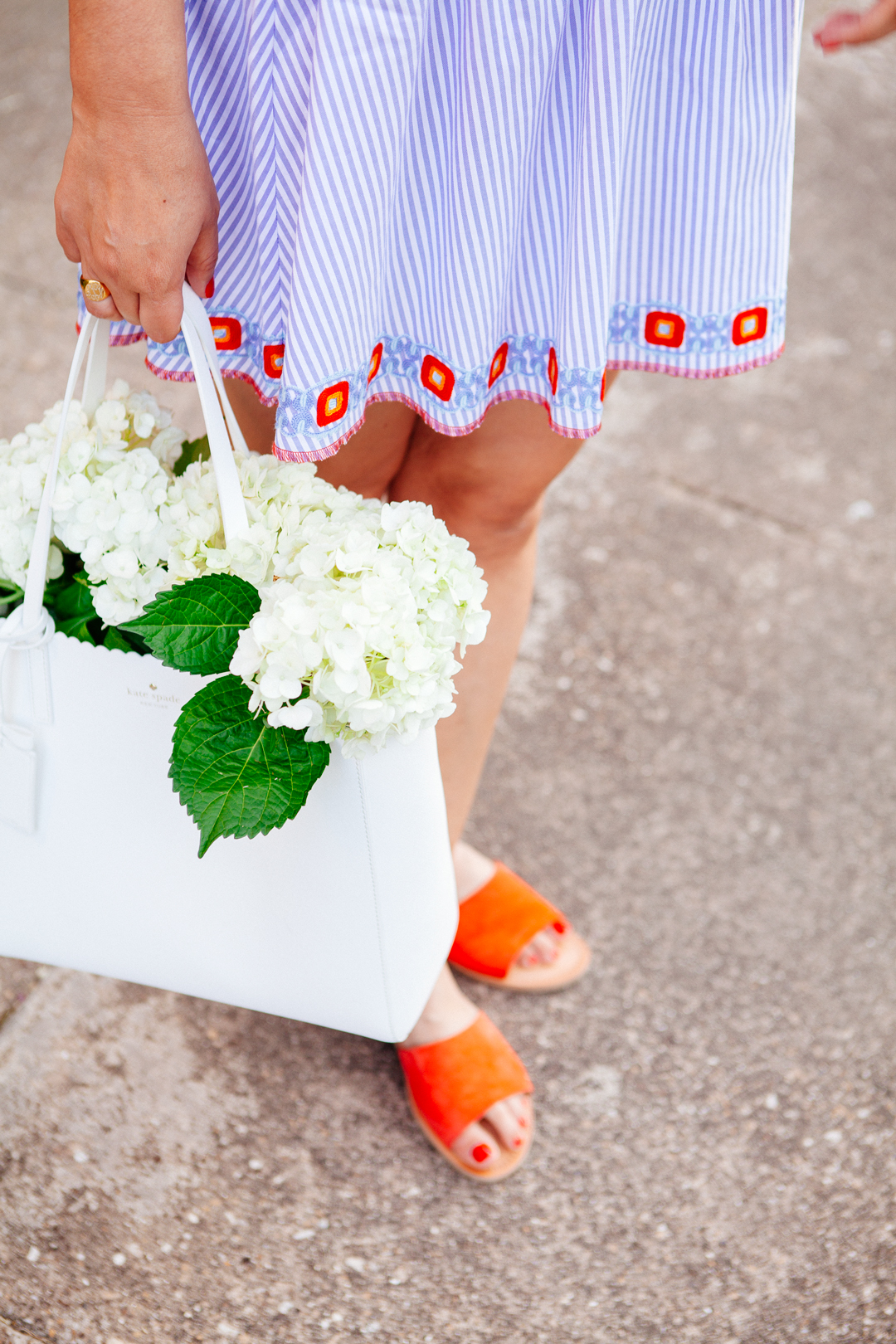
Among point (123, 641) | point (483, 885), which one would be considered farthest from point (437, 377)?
point (483, 885)

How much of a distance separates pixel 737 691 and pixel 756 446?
0.70m

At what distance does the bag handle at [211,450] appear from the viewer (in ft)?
2.87

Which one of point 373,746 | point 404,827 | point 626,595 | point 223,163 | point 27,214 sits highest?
point 223,163

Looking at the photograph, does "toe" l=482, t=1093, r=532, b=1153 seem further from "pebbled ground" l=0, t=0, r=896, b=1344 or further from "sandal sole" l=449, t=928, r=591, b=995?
"sandal sole" l=449, t=928, r=591, b=995

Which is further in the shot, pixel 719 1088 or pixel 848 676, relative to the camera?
pixel 848 676

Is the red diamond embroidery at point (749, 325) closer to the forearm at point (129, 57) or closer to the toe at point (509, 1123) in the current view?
the forearm at point (129, 57)

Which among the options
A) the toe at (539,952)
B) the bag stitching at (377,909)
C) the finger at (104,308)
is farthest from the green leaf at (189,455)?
the toe at (539,952)

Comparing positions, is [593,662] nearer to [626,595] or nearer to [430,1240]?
[626,595]

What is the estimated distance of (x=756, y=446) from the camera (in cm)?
239

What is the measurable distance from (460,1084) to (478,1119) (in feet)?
0.15

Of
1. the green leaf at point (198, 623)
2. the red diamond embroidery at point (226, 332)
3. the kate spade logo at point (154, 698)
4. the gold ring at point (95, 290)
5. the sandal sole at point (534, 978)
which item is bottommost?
the sandal sole at point (534, 978)

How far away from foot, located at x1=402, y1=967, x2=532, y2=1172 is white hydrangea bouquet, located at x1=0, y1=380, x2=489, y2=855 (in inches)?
25.7

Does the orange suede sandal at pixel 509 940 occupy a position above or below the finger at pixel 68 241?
below

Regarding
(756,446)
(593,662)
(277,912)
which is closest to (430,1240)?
(277,912)
